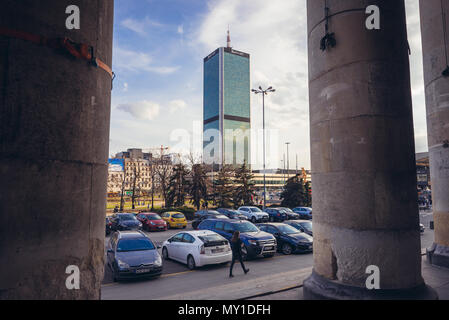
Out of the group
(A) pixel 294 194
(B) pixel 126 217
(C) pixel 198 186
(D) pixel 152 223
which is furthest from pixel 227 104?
(D) pixel 152 223

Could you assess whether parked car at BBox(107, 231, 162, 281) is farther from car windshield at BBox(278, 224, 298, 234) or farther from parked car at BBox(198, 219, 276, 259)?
car windshield at BBox(278, 224, 298, 234)

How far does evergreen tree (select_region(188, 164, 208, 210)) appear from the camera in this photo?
41719mm

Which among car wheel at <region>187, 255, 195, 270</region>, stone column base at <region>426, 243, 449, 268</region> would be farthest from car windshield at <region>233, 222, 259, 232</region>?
stone column base at <region>426, 243, 449, 268</region>

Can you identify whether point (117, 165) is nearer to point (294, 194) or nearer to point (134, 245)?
point (294, 194)

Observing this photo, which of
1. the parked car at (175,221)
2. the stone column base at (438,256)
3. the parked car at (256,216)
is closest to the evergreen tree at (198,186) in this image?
the parked car at (256,216)

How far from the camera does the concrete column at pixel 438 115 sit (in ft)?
32.9

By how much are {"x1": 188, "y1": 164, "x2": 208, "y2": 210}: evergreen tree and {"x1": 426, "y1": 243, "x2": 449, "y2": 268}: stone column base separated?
32985 millimetres

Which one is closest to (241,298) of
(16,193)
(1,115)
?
(16,193)

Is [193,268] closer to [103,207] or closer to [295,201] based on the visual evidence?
[103,207]

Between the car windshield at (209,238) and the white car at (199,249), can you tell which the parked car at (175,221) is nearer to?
the white car at (199,249)

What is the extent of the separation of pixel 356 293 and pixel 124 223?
60.0 feet

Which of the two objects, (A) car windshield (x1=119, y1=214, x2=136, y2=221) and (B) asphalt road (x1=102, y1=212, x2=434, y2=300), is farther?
(A) car windshield (x1=119, y1=214, x2=136, y2=221)

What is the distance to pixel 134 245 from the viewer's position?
10219 mm

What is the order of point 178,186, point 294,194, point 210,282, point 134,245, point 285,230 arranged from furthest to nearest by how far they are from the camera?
point 178,186, point 294,194, point 285,230, point 134,245, point 210,282
